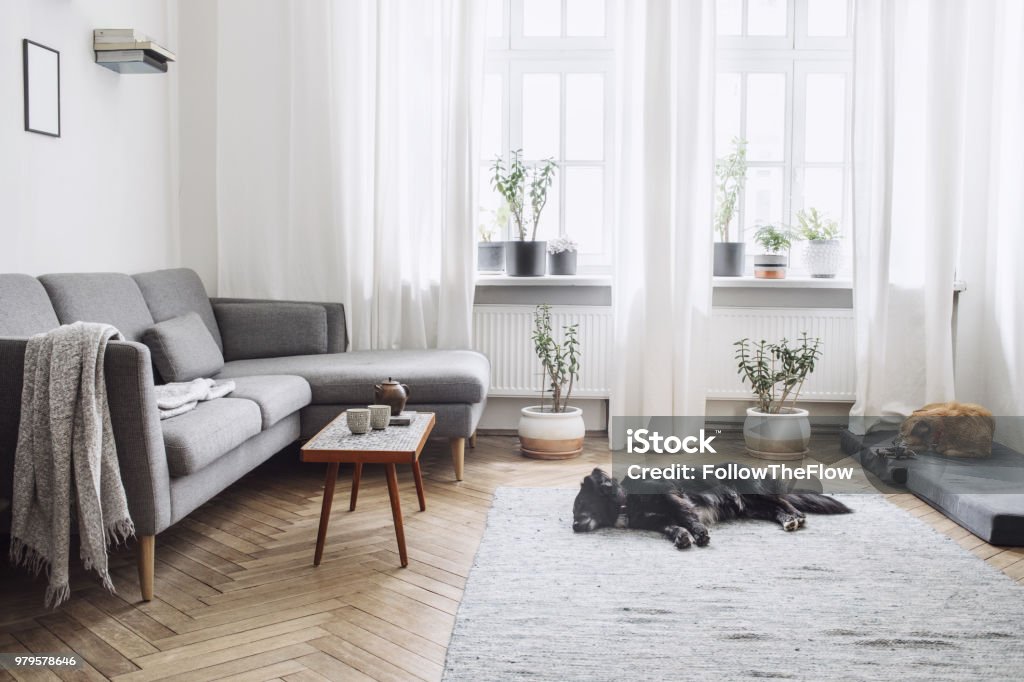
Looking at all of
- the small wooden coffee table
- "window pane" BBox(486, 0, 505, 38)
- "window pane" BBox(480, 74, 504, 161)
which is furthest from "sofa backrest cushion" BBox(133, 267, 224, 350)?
"window pane" BBox(486, 0, 505, 38)

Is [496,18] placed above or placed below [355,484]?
above

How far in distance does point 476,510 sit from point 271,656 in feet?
4.20

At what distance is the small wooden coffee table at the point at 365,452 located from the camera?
96.7 inches

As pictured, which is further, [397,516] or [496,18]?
[496,18]

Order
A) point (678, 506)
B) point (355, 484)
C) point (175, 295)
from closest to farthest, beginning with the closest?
point (678, 506), point (355, 484), point (175, 295)

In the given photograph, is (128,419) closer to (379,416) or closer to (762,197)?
(379,416)

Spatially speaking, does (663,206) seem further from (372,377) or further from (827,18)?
(372,377)

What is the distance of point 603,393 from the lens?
14.9 feet

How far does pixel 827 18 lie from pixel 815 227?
1130 millimetres

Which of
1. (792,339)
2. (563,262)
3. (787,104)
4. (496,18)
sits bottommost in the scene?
(792,339)

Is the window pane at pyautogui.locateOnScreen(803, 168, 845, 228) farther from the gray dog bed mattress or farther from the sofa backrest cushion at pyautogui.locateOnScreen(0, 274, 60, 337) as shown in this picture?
the sofa backrest cushion at pyautogui.locateOnScreen(0, 274, 60, 337)

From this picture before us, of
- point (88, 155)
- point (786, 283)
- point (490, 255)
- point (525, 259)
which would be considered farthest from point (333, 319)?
point (786, 283)

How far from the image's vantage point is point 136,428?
7.50 feet

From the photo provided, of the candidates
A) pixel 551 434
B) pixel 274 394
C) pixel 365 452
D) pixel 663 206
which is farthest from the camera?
pixel 663 206
